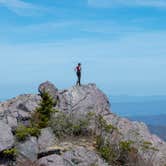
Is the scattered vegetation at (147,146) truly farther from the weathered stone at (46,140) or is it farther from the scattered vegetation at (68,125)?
the weathered stone at (46,140)

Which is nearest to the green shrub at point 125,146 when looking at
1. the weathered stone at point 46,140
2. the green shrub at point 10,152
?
the weathered stone at point 46,140

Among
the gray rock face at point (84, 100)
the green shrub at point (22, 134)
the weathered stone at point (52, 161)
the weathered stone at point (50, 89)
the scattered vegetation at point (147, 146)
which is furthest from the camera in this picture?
the weathered stone at point (50, 89)

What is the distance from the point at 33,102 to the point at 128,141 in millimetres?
7045

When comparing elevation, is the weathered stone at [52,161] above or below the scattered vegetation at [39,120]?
below

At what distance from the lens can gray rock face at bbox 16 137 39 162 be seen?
27547mm

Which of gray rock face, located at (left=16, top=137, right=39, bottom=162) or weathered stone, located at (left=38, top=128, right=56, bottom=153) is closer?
gray rock face, located at (left=16, top=137, right=39, bottom=162)

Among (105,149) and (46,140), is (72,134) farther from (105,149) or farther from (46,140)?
(105,149)

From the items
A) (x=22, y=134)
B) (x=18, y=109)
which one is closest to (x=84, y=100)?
(x=18, y=109)

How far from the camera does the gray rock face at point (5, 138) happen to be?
89.4ft

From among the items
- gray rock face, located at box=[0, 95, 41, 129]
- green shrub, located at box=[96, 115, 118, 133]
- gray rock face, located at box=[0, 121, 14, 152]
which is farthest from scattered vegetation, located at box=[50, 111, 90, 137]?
gray rock face, located at box=[0, 121, 14, 152]

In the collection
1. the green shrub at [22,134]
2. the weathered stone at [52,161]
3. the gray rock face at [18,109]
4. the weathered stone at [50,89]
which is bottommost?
the weathered stone at [52,161]

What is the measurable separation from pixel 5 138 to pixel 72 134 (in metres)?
4.38

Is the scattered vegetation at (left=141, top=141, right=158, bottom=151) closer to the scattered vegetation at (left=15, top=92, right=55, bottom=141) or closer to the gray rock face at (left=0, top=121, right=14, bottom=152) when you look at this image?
the scattered vegetation at (left=15, top=92, right=55, bottom=141)

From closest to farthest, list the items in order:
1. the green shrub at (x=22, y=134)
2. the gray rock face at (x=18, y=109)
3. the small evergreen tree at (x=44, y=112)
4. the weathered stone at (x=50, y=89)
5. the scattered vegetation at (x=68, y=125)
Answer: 1. the green shrub at (x=22, y=134)
2. the scattered vegetation at (x=68, y=125)
3. the small evergreen tree at (x=44, y=112)
4. the gray rock face at (x=18, y=109)
5. the weathered stone at (x=50, y=89)
